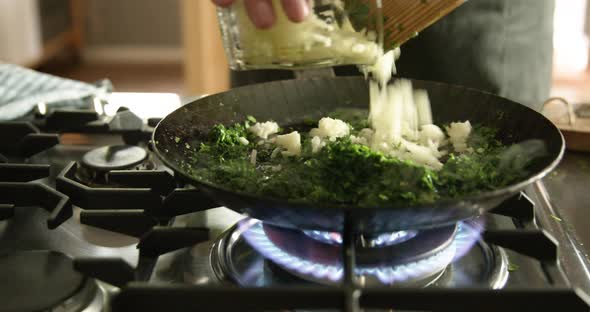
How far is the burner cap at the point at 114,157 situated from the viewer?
0.97 meters

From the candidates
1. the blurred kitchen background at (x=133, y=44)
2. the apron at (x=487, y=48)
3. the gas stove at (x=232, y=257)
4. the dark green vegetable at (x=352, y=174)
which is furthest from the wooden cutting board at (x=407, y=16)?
the blurred kitchen background at (x=133, y=44)

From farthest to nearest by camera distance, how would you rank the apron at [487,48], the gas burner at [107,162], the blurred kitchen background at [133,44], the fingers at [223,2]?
the blurred kitchen background at [133,44], the apron at [487,48], the gas burner at [107,162], the fingers at [223,2]

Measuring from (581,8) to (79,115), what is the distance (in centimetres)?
318

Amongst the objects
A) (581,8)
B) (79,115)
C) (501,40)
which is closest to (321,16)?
(79,115)

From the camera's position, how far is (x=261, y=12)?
30.5 inches

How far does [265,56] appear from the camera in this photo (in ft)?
2.72

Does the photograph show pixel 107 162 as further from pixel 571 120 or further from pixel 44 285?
pixel 571 120

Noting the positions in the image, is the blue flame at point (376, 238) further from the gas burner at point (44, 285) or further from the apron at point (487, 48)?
the apron at point (487, 48)

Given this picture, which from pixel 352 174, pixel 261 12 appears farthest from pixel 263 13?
pixel 352 174

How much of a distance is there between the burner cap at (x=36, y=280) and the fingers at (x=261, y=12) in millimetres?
363

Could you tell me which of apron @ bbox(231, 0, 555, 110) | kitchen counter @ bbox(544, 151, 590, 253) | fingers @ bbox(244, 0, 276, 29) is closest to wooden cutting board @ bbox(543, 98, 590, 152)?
kitchen counter @ bbox(544, 151, 590, 253)

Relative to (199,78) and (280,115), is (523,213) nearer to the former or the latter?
(280,115)

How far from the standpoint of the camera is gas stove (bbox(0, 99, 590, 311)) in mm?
586

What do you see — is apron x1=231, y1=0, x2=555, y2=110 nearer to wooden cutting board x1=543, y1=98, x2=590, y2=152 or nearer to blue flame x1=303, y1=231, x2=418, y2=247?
wooden cutting board x1=543, y1=98, x2=590, y2=152
